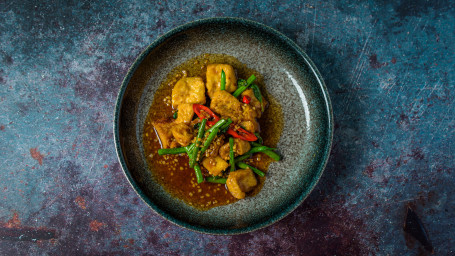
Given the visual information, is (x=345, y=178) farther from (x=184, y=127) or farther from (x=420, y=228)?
(x=184, y=127)

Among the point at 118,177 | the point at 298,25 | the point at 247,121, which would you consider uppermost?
the point at 298,25

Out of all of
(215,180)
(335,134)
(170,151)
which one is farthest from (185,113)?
(335,134)

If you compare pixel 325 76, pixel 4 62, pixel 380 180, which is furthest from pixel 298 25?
pixel 4 62

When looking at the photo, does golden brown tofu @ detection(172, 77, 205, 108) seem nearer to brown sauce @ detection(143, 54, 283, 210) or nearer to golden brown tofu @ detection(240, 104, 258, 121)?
brown sauce @ detection(143, 54, 283, 210)

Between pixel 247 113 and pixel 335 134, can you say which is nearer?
pixel 247 113

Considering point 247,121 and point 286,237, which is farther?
point 286,237

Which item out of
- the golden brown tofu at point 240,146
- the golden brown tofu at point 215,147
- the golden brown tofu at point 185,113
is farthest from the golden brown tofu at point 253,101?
the golden brown tofu at point 185,113

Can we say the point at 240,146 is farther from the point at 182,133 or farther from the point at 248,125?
the point at 182,133
